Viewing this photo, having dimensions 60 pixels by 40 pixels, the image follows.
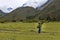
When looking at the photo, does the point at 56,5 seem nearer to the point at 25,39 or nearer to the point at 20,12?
the point at 20,12

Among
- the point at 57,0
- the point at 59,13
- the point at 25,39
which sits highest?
the point at 57,0

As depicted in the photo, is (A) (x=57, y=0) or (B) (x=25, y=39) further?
(A) (x=57, y=0)

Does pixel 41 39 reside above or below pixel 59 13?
below

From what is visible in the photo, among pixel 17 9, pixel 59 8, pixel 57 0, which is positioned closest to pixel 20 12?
pixel 17 9

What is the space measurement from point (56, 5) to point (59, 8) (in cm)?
881

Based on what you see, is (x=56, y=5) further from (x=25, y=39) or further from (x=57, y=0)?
(x=25, y=39)

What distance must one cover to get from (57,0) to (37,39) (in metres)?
135

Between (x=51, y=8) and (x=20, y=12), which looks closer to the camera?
(x=51, y=8)

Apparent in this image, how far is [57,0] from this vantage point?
156 metres

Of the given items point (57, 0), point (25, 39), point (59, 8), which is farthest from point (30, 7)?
point (25, 39)

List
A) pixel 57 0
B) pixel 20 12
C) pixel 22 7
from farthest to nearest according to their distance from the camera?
pixel 22 7 → pixel 20 12 → pixel 57 0

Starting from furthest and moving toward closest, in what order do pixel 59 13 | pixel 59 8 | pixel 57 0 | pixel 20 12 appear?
pixel 20 12, pixel 57 0, pixel 59 8, pixel 59 13

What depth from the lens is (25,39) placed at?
23.6 m

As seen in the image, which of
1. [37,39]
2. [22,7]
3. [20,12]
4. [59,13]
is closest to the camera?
[37,39]
